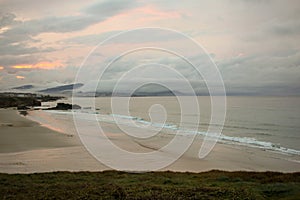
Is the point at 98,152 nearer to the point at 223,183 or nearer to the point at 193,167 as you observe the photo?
the point at 193,167

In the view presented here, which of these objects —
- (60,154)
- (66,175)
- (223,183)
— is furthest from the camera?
(60,154)

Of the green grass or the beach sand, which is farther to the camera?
the beach sand

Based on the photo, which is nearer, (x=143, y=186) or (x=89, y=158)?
(x=143, y=186)

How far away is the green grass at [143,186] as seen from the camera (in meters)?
9.79

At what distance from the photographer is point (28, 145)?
82.4 ft

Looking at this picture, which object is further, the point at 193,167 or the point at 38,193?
the point at 193,167

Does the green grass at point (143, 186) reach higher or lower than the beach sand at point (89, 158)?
higher

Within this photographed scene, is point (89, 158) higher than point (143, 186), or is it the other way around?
point (143, 186)

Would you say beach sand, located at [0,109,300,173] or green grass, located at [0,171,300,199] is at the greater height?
green grass, located at [0,171,300,199]

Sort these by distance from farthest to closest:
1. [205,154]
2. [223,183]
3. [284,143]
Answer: [284,143]
[205,154]
[223,183]

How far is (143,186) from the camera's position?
11.2 metres

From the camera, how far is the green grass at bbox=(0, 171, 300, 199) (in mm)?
9789

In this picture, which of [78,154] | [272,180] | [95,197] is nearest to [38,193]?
[95,197]

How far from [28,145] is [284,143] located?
2443 centimetres
